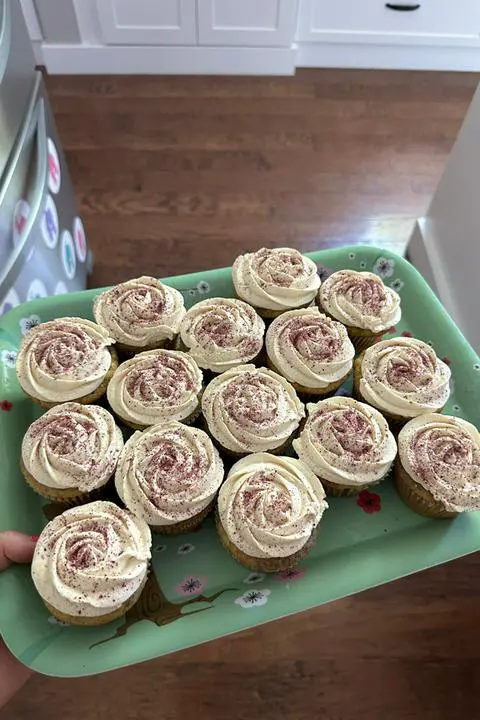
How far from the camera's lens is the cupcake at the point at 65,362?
49.3 inches

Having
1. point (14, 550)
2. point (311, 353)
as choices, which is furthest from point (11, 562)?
point (311, 353)

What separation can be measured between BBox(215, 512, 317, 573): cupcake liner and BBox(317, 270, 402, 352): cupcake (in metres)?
0.51

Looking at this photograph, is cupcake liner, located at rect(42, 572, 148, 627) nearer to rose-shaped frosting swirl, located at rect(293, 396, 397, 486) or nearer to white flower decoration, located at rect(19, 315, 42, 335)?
rose-shaped frosting swirl, located at rect(293, 396, 397, 486)

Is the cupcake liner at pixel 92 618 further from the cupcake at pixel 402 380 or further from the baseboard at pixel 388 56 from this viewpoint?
the baseboard at pixel 388 56

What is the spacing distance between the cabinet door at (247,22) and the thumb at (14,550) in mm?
2762

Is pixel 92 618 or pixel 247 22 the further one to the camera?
pixel 247 22

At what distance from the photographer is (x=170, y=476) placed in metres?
1.13

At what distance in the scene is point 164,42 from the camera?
10.2 feet

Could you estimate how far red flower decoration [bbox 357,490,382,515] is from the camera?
1.23 m

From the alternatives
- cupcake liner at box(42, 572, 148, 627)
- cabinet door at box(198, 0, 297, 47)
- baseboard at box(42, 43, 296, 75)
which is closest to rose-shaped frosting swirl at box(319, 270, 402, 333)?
cupcake liner at box(42, 572, 148, 627)

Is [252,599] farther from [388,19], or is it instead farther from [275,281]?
[388,19]

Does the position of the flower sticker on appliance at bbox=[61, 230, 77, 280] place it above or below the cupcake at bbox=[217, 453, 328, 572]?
below

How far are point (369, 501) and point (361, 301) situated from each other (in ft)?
1.52

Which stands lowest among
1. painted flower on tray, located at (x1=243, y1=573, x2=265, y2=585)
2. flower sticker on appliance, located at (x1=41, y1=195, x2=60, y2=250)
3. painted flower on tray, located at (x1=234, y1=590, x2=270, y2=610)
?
flower sticker on appliance, located at (x1=41, y1=195, x2=60, y2=250)
